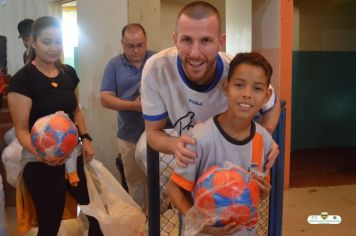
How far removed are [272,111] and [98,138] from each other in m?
2.54

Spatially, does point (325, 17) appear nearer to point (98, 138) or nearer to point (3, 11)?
point (98, 138)

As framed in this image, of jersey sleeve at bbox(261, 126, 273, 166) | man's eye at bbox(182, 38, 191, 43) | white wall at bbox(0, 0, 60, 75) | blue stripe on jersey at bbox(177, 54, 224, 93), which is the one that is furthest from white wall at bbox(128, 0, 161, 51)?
white wall at bbox(0, 0, 60, 75)

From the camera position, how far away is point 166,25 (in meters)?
5.28

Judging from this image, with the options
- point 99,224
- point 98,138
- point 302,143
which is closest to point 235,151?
point 99,224

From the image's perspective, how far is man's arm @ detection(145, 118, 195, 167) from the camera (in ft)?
4.86

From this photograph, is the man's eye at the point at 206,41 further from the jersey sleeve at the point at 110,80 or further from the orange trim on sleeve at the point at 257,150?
the jersey sleeve at the point at 110,80

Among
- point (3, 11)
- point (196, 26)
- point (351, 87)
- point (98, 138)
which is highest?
point (3, 11)

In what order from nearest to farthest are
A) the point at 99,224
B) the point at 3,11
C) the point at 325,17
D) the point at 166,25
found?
the point at 99,224 → the point at 166,25 → the point at 325,17 → the point at 3,11

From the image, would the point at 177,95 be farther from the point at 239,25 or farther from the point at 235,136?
the point at 239,25

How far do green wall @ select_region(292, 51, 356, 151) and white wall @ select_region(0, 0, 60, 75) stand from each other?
3829 millimetres

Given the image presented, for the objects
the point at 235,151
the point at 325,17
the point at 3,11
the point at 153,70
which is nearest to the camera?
the point at 235,151

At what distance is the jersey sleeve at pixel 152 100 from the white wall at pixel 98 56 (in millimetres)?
1828

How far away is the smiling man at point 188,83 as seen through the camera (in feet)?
5.33

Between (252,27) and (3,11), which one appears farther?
(3,11)
